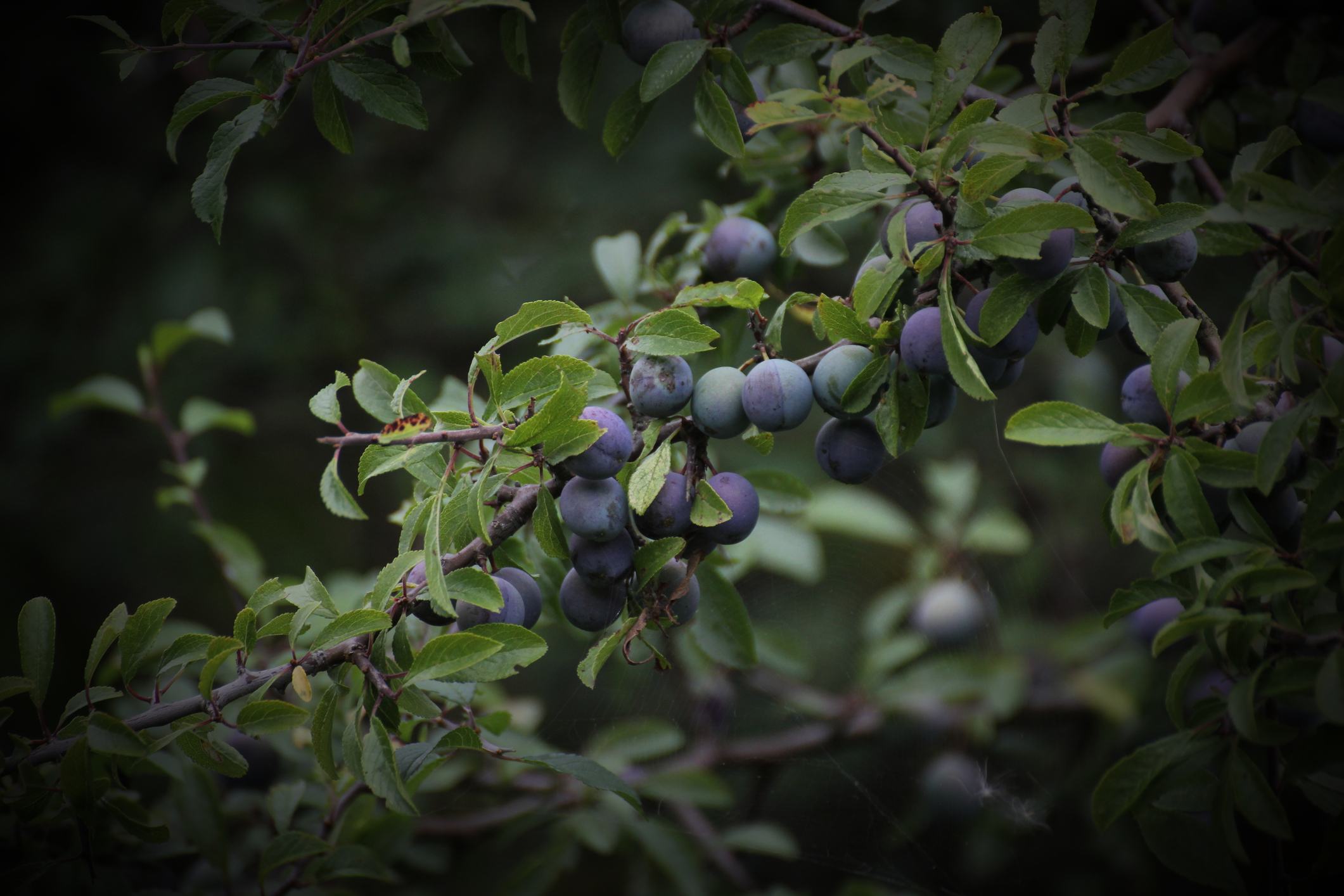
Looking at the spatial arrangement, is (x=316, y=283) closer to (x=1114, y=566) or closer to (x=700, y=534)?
(x=700, y=534)

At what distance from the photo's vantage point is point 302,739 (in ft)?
3.41

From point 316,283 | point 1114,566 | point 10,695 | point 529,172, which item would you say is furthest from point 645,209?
point 10,695

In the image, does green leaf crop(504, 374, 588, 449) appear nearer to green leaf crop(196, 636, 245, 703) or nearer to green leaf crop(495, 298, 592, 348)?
green leaf crop(495, 298, 592, 348)

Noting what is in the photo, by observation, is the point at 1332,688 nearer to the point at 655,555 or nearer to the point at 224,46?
the point at 655,555

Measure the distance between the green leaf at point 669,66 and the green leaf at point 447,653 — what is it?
0.47 meters

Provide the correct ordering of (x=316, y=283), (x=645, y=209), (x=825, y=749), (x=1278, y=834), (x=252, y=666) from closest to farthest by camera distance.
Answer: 1. (x=1278, y=834)
2. (x=252, y=666)
3. (x=825, y=749)
4. (x=645, y=209)
5. (x=316, y=283)

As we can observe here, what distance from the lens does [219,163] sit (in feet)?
2.29

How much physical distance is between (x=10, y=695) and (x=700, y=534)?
1.65ft

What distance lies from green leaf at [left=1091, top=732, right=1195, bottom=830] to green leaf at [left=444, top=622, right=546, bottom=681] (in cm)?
39

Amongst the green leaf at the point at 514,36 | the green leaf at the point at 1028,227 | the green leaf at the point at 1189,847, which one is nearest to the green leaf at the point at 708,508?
the green leaf at the point at 1028,227

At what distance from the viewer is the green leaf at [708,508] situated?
2.10 ft

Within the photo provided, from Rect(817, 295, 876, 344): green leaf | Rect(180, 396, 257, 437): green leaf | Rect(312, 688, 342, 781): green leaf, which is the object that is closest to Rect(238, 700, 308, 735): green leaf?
Rect(312, 688, 342, 781): green leaf

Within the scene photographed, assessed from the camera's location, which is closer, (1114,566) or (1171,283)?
(1171,283)

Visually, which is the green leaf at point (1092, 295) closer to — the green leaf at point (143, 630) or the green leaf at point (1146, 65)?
the green leaf at point (1146, 65)
